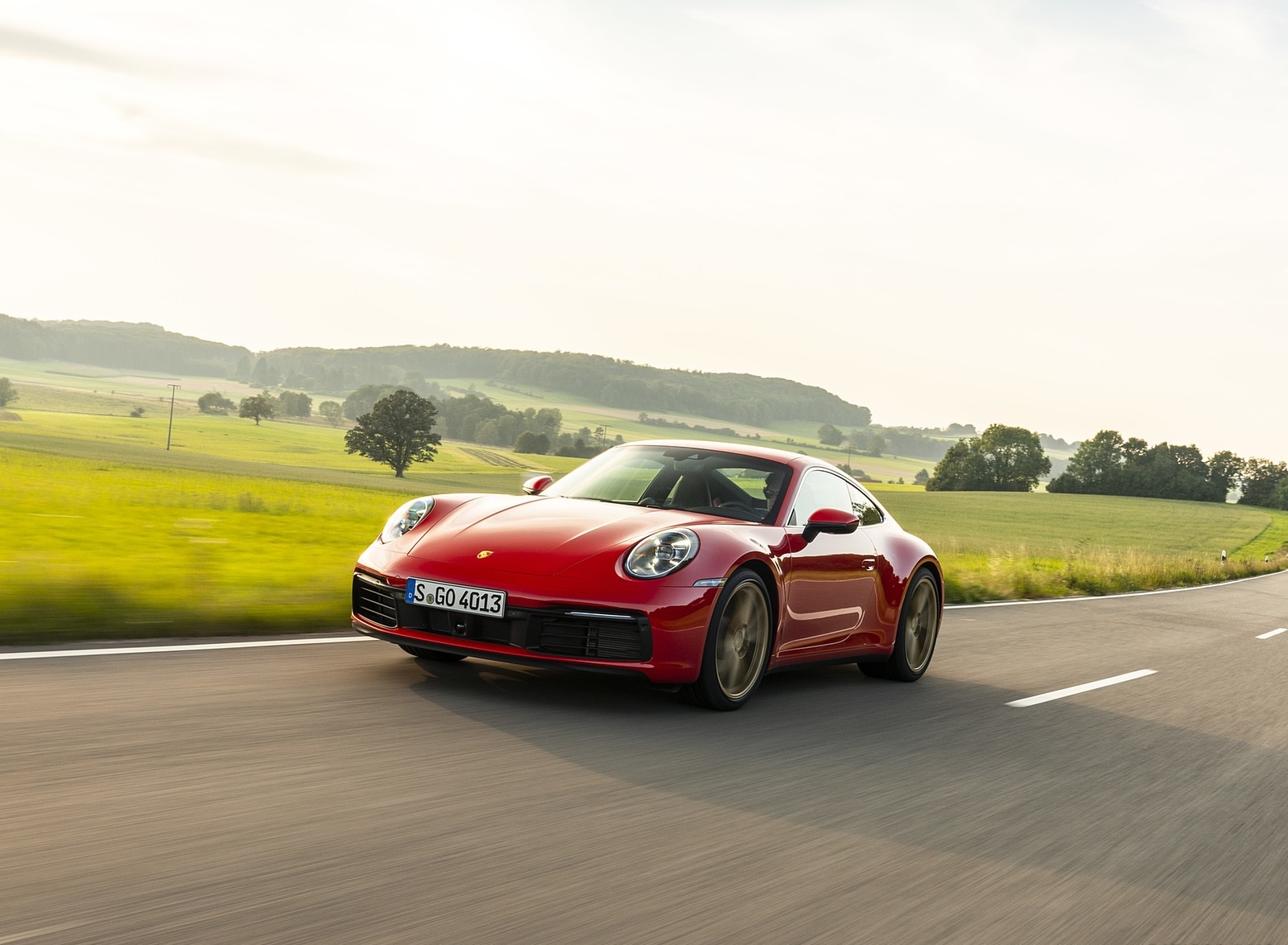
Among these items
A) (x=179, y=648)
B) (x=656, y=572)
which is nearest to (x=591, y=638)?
(x=656, y=572)

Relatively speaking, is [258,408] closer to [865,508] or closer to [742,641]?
[865,508]

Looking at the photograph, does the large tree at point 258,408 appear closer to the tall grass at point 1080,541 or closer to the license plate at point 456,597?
the tall grass at point 1080,541

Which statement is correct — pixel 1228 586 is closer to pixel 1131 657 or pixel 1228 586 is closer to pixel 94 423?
pixel 1131 657

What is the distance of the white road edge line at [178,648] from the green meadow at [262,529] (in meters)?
0.45

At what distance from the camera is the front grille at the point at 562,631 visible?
5605mm

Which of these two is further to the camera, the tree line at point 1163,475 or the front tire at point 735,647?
the tree line at point 1163,475

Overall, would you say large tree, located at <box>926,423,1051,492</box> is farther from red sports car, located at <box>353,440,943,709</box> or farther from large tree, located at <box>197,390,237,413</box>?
red sports car, located at <box>353,440,943,709</box>

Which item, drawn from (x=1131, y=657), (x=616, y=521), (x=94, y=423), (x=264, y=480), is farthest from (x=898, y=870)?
(x=94, y=423)

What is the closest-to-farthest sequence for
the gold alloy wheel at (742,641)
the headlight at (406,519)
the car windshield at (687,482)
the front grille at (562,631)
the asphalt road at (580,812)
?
1. the asphalt road at (580,812)
2. the front grille at (562,631)
3. the gold alloy wheel at (742,641)
4. the headlight at (406,519)
5. the car windshield at (687,482)

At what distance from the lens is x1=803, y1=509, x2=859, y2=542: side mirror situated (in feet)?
21.9

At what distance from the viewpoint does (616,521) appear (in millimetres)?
6281

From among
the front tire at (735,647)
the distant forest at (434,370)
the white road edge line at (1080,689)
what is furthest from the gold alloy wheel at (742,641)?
the distant forest at (434,370)

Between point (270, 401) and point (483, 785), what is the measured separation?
10842 cm

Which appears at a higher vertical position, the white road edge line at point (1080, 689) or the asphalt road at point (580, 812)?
the asphalt road at point (580, 812)
